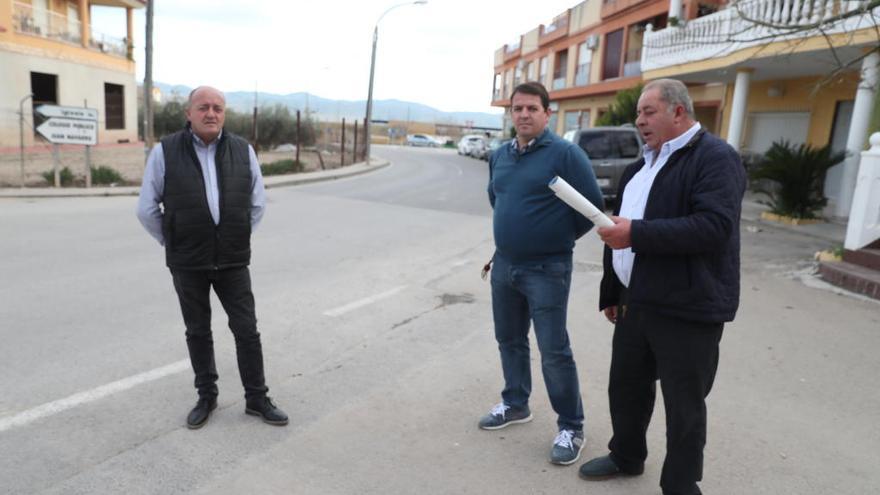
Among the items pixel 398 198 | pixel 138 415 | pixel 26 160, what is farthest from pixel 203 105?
pixel 26 160

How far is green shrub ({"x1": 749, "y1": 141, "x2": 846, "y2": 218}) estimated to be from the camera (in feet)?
40.0

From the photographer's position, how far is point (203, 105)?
3438 mm

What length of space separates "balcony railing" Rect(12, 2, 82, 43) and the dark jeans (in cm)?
2692

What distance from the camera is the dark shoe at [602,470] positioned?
10.4 feet

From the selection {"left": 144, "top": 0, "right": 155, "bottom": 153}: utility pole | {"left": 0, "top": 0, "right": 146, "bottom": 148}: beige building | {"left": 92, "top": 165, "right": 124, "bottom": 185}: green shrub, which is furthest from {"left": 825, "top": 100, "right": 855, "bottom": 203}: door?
{"left": 0, "top": 0, "right": 146, "bottom": 148}: beige building

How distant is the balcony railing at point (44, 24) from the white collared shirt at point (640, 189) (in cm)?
2857

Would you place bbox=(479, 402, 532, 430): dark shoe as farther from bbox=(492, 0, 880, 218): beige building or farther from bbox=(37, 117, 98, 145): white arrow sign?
bbox=(37, 117, 98, 145): white arrow sign

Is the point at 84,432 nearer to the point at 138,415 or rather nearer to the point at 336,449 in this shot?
the point at 138,415

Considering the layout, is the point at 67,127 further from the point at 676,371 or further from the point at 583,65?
the point at 583,65

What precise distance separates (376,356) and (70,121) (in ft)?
42.3

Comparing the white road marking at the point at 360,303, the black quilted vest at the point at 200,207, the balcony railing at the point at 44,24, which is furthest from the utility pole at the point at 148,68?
the black quilted vest at the point at 200,207

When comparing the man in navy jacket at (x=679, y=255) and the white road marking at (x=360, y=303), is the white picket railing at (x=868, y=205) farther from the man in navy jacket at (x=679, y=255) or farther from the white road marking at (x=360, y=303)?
the man in navy jacket at (x=679, y=255)

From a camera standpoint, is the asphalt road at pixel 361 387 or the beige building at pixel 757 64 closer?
the asphalt road at pixel 361 387

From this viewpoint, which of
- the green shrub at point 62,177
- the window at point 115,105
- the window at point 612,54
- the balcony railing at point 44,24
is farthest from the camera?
the window at point 115,105
